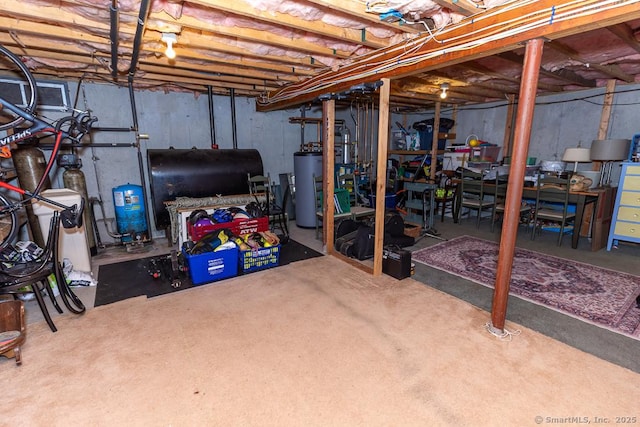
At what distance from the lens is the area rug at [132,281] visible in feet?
9.78

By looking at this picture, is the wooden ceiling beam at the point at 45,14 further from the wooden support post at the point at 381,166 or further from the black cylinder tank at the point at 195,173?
the wooden support post at the point at 381,166

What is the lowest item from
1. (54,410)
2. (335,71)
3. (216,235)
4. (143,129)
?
(54,410)

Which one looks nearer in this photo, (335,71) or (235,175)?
(335,71)

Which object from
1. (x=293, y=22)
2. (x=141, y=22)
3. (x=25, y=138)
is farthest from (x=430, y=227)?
(x=25, y=138)

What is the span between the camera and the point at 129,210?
14.0 ft

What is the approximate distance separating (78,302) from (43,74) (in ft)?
10.2

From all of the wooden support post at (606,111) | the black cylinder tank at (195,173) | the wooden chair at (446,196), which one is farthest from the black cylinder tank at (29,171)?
the wooden support post at (606,111)

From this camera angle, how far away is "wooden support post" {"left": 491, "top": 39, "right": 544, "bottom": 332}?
77.7 inches

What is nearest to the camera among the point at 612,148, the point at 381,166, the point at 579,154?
the point at 381,166

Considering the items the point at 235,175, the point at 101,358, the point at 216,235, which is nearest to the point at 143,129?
the point at 235,175

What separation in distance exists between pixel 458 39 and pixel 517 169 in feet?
Result: 3.33

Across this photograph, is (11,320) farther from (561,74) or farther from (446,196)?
(561,74)

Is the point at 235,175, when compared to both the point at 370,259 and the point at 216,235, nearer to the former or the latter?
the point at 216,235

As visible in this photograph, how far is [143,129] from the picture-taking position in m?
4.62
